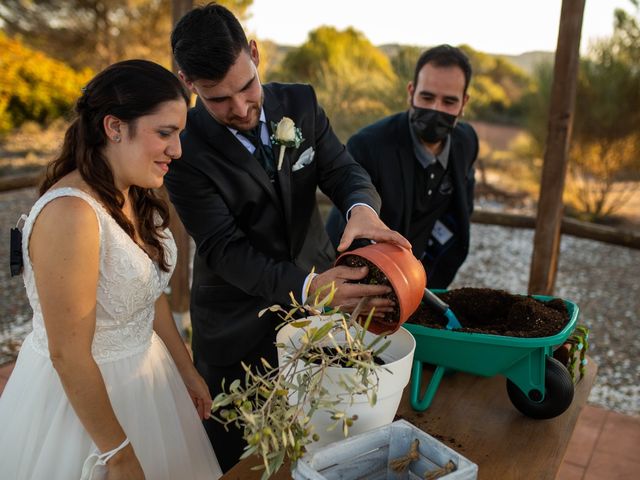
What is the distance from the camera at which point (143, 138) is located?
1.56m

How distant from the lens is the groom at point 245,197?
1760mm

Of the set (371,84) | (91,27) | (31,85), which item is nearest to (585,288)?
(371,84)

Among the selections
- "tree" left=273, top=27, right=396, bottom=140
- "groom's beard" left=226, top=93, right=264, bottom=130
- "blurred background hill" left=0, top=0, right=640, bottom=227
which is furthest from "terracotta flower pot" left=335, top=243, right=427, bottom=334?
"tree" left=273, top=27, right=396, bottom=140

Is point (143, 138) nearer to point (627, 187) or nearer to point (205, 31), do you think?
point (205, 31)

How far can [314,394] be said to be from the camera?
1.14 m

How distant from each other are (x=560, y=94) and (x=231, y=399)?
254 cm

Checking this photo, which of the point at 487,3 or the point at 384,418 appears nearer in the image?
the point at 384,418

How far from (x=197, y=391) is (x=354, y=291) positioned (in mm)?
781

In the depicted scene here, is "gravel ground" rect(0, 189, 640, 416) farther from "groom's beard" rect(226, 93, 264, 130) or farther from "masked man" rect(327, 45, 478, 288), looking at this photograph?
"groom's beard" rect(226, 93, 264, 130)

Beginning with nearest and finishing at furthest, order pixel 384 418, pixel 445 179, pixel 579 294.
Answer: pixel 384 418
pixel 445 179
pixel 579 294

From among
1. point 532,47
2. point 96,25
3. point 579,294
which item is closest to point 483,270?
point 579,294

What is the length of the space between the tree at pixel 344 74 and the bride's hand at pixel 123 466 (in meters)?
6.25

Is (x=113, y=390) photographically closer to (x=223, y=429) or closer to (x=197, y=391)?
(x=197, y=391)

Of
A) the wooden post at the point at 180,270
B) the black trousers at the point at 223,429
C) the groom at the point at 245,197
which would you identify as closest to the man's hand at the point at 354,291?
the groom at the point at 245,197
